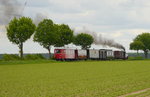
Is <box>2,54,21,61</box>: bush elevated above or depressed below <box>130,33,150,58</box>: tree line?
below

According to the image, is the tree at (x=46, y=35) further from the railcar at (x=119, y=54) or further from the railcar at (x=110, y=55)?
the railcar at (x=119, y=54)

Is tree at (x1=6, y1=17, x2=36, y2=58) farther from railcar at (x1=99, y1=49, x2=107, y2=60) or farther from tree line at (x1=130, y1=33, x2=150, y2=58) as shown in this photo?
tree line at (x1=130, y1=33, x2=150, y2=58)

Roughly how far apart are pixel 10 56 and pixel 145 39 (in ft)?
315

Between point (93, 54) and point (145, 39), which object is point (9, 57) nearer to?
point (93, 54)

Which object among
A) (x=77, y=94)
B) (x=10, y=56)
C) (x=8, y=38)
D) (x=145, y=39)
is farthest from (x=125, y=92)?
(x=145, y=39)

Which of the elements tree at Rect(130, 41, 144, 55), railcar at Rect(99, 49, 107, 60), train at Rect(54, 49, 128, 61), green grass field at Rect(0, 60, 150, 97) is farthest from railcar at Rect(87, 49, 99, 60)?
green grass field at Rect(0, 60, 150, 97)

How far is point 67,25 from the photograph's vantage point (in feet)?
355

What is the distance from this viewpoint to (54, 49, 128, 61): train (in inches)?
3115

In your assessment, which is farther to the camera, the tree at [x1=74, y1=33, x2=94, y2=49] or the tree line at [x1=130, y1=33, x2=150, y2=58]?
the tree line at [x1=130, y1=33, x2=150, y2=58]

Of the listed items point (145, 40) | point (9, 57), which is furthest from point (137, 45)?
point (9, 57)

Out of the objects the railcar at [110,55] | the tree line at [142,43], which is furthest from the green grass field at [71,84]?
the tree line at [142,43]

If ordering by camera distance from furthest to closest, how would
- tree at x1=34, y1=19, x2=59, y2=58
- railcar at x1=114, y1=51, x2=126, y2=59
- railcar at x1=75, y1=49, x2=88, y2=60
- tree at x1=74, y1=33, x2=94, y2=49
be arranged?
tree at x1=74, y1=33, x2=94, y2=49
railcar at x1=114, y1=51, x2=126, y2=59
tree at x1=34, y1=19, x2=59, y2=58
railcar at x1=75, y1=49, x2=88, y2=60

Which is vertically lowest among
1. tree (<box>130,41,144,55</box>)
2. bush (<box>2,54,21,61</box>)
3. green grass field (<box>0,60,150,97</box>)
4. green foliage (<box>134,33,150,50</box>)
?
green grass field (<box>0,60,150,97</box>)

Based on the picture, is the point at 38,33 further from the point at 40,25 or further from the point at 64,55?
the point at 64,55
